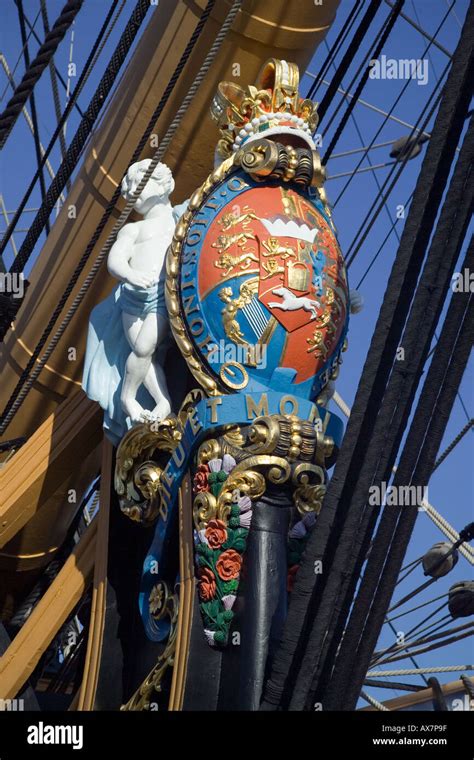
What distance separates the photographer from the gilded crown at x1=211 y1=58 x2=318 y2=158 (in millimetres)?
5938

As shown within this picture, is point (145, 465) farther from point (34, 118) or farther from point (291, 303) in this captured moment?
point (34, 118)

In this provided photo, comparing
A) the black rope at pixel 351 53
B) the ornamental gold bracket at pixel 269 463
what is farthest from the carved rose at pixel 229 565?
the black rope at pixel 351 53

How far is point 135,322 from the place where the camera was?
5.97m

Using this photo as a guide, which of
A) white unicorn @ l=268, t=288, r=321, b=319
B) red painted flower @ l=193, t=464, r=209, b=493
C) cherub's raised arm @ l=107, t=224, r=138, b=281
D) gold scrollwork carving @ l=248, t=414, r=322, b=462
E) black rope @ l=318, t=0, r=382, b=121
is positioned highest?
black rope @ l=318, t=0, r=382, b=121

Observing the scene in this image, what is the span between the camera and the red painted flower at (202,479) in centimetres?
558

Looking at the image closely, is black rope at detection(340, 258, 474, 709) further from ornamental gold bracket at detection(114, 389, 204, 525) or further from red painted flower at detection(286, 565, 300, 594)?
ornamental gold bracket at detection(114, 389, 204, 525)

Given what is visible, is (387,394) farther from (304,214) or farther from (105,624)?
(105,624)

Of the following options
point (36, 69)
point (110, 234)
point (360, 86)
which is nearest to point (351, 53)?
point (360, 86)

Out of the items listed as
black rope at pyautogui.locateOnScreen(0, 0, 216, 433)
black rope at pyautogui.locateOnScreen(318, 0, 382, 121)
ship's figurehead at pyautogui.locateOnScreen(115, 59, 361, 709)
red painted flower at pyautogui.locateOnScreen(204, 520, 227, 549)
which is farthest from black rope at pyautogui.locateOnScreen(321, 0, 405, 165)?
red painted flower at pyautogui.locateOnScreen(204, 520, 227, 549)

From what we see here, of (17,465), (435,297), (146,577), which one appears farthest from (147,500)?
(435,297)

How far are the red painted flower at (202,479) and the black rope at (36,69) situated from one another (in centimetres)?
151

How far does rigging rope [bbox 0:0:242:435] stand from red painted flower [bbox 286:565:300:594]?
1.44 meters

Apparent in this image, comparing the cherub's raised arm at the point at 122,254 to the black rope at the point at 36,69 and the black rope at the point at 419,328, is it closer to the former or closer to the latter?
the black rope at the point at 36,69

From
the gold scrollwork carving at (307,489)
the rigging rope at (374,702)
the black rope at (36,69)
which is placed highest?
the black rope at (36,69)
